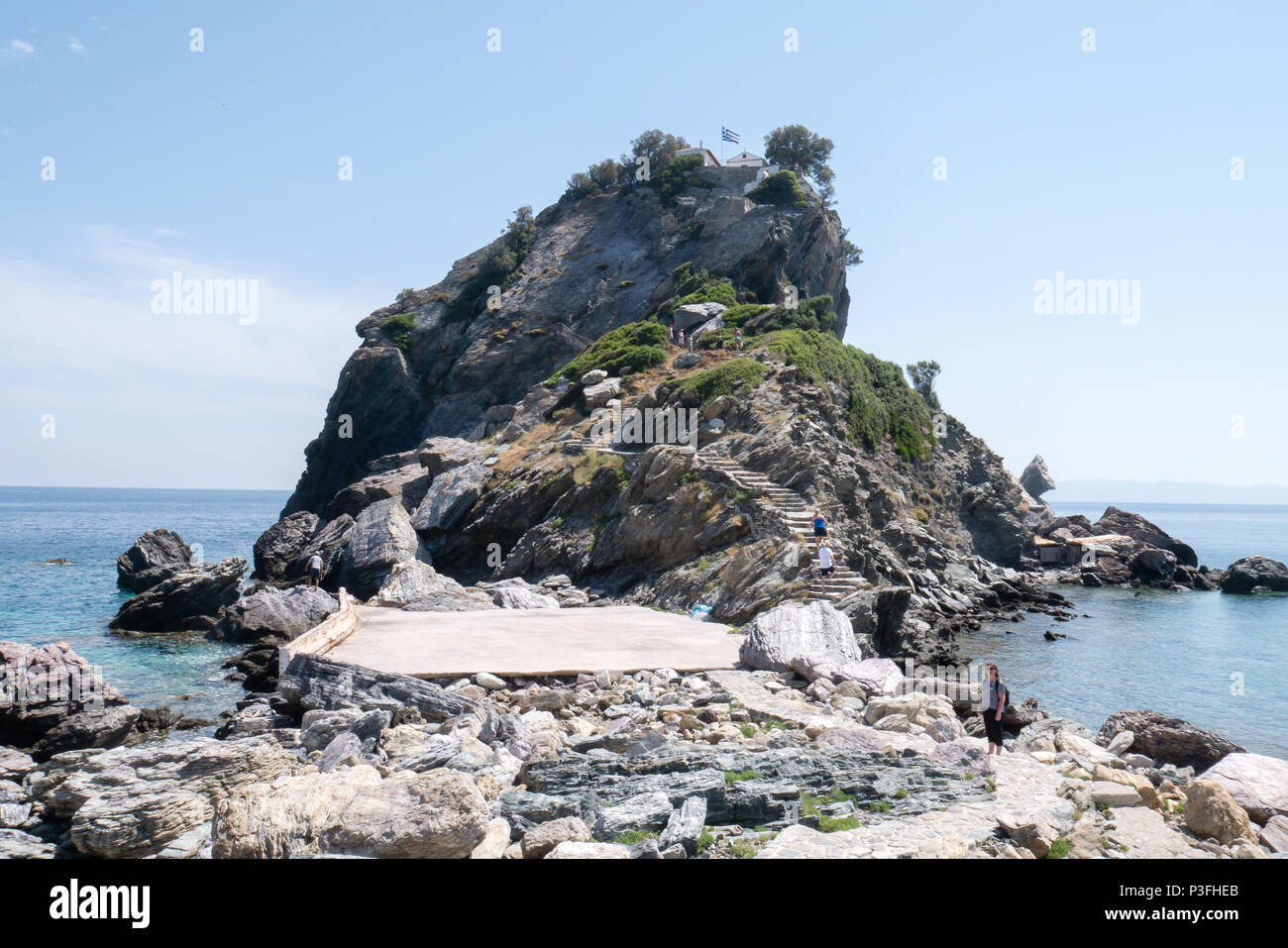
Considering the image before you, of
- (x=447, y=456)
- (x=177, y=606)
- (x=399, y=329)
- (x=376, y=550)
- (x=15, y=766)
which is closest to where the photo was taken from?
(x=15, y=766)

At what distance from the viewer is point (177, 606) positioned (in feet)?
108

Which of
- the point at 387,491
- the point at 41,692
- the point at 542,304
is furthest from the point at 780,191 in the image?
the point at 41,692

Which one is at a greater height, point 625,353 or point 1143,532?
point 625,353

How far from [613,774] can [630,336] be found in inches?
1619

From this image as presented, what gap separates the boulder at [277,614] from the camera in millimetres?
27672

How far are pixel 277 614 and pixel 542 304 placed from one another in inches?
1743

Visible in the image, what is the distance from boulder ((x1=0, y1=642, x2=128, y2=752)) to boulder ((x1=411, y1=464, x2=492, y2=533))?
57.6 feet

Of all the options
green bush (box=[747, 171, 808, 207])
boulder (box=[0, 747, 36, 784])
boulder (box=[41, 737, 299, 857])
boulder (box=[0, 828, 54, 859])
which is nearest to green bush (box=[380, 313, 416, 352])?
green bush (box=[747, 171, 808, 207])

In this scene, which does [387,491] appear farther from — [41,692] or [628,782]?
[628,782]

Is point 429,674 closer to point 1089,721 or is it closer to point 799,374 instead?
point 1089,721

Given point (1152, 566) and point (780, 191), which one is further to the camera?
point (780, 191)

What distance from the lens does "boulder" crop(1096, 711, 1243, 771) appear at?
47.0 ft

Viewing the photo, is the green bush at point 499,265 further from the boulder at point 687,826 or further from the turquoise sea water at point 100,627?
the boulder at point 687,826
